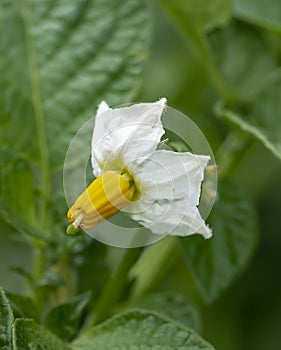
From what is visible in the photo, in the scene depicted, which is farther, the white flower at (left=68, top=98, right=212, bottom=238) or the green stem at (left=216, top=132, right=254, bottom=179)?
the green stem at (left=216, top=132, right=254, bottom=179)

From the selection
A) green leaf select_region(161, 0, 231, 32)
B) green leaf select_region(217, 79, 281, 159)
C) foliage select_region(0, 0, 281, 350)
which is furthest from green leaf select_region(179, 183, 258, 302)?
green leaf select_region(161, 0, 231, 32)

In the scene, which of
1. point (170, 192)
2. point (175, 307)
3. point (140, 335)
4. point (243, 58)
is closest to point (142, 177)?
point (170, 192)

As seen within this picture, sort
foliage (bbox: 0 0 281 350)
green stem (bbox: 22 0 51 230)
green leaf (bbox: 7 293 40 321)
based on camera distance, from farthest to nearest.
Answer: green stem (bbox: 22 0 51 230) < foliage (bbox: 0 0 281 350) < green leaf (bbox: 7 293 40 321)

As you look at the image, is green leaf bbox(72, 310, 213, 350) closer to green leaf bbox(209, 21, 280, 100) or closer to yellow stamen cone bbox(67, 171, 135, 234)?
yellow stamen cone bbox(67, 171, 135, 234)

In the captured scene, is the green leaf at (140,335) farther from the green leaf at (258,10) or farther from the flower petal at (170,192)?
the green leaf at (258,10)

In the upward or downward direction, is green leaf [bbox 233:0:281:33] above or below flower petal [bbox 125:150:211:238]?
below

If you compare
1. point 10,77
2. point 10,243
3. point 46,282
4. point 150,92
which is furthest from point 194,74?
point 46,282

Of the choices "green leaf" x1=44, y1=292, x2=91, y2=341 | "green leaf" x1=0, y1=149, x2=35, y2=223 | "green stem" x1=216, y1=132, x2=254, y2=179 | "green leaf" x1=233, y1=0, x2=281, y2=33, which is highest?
"green leaf" x1=0, y1=149, x2=35, y2=223
